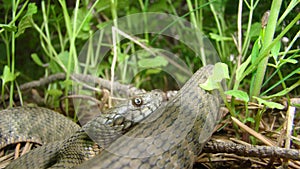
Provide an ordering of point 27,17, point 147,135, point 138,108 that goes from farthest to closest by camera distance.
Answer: point 27,17
point 138,108
point 147,135

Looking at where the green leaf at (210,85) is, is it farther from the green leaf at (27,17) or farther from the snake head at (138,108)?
the green leaf at (27,17)

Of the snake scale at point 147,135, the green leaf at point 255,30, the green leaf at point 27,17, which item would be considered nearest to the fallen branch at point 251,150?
the snake scale at point 147,135

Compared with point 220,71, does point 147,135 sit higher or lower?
lower

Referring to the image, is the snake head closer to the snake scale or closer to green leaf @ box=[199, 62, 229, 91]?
the snake scale

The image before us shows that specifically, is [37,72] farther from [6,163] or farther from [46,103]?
[6,163]

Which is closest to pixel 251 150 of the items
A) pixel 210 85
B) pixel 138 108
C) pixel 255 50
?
pixel 210 85

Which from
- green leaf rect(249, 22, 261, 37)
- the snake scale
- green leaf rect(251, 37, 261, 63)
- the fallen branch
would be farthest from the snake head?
green leaf rect(249, 22, 261, 37)

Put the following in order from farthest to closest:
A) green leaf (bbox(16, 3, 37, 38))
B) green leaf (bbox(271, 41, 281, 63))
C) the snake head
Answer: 1. green leaf (bbox(16, 3, 37, 38))
2. the snake head
3. green leaf (bbox(271, 41, 281, 63))

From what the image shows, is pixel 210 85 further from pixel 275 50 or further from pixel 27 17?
pixel 27 17
